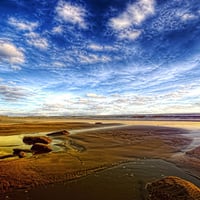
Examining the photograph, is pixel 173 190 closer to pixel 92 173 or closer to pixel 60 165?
pixel 92 173

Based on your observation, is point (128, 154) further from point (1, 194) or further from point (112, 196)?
point (1, 194)

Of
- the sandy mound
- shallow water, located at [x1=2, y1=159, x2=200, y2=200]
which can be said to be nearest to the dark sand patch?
shallow water, located at [x1=2, y1=159, x2=200, y2=200]

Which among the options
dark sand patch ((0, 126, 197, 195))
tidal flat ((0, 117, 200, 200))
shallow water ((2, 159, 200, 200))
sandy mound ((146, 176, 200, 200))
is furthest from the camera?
dark sand patch ((0, 126, 197, 195))

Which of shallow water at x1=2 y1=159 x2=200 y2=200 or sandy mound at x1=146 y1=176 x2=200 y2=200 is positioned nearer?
sandy mound at x1=146 y1=176 x2=200 y2=200

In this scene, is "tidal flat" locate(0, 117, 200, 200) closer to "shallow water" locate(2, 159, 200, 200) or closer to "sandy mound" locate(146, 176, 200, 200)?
"shallow water" locate(2, 159, 200, 200)

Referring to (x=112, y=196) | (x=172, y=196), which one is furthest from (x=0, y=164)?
(x=172, y=196)

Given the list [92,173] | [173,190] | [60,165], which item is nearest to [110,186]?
[92,173]

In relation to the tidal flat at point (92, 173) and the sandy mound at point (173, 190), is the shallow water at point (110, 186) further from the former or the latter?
the sandy mound at point (173, 190)

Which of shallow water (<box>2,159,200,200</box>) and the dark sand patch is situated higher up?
the dark sand patch
